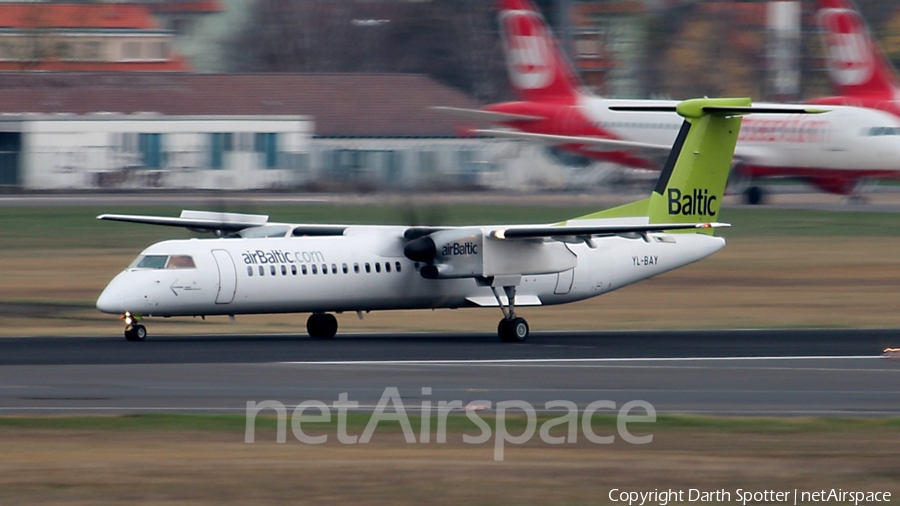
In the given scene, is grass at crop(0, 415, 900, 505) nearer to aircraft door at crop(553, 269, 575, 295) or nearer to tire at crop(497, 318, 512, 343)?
tire at crop(497, 318, 512, 343)

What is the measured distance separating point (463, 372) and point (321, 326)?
18.3ft

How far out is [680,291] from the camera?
32.3m

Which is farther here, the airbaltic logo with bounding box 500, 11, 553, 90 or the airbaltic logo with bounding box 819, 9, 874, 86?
the airbaltic logo with bounding box 819, 9, 874, 86

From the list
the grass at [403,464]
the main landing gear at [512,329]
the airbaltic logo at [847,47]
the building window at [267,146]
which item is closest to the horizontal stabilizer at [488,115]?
the building window at [267,146]

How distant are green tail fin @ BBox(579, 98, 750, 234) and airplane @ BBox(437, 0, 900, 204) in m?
21.5

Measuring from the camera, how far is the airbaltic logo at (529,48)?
172 ft

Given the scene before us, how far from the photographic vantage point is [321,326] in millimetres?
22594

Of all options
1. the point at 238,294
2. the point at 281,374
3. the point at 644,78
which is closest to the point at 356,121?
the point at 644,78

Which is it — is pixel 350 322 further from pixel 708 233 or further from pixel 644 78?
pixel 644 78

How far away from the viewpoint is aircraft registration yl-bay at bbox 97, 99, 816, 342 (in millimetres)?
20719

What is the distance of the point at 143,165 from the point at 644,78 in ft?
101

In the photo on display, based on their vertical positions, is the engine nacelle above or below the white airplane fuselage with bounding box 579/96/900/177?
below

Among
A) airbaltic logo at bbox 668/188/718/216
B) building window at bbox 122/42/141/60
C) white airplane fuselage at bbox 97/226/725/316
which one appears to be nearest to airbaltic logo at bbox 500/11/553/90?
airbaltic logo at bbox 668/188/718/216

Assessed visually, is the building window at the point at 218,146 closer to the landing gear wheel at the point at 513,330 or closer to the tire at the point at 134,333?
the tire at the point at 134,333
